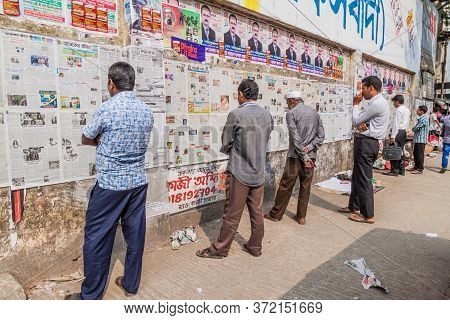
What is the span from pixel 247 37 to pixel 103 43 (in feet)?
7.62

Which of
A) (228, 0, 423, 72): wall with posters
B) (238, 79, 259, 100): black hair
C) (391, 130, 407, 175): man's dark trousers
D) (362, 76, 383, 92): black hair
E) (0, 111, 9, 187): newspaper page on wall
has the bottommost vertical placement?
(391, 130, 407, 175): man's dark trousers

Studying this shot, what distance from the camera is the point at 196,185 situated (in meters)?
4.29

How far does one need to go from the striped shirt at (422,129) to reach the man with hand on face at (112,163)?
8.07 metres

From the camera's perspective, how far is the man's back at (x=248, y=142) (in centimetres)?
336

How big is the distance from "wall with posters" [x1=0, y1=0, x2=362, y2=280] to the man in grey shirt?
0.79 meters

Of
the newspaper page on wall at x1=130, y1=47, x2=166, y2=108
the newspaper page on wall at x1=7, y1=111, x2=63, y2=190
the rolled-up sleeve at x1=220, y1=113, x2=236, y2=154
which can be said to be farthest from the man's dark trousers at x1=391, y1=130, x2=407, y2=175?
the newspaper page on wall at x1=7, y1=111, x2=63, y2=190

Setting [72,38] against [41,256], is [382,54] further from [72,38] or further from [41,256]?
[41,256]

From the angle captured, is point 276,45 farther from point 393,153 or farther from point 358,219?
point 358,219

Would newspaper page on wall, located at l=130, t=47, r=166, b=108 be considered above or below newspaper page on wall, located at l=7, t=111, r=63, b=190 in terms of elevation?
above

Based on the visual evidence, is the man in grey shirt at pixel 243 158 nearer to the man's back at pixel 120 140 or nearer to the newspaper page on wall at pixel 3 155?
the man's back at pixel 120 140

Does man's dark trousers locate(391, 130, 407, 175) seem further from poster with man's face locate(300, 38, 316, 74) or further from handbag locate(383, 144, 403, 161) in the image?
A: poster with man's face locate(300, 38, 316, 74)

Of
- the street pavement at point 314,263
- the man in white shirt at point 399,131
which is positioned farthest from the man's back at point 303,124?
the man in white shirt at point 399,131

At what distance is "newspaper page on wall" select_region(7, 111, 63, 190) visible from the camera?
2725mm

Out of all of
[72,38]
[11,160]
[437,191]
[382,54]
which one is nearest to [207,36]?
[72,38]
